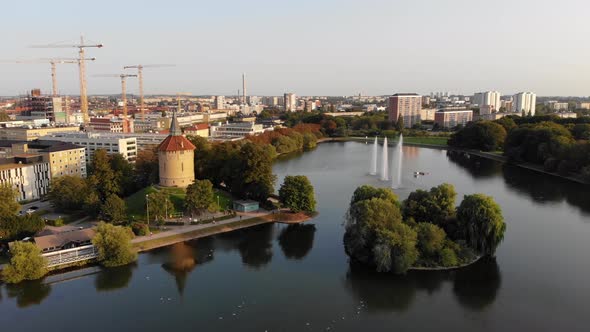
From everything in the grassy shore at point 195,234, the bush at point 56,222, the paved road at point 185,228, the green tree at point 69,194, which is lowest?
the grassy shore at point 195,234

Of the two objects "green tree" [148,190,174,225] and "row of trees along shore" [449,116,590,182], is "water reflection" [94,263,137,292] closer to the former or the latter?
"green tree" [148,190,174,225]

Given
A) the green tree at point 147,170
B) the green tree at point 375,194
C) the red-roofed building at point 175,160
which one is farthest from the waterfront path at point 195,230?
the green tree at point 147,170

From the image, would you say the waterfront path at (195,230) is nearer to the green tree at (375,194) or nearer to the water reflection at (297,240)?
the water reflection at (297,240)

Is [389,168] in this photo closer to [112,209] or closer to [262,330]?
[112,209]

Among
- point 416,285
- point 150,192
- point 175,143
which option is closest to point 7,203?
point 150,192

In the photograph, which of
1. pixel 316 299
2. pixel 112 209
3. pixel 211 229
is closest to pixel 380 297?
pixel 316 299

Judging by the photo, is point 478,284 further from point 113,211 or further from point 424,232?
point 113,211
